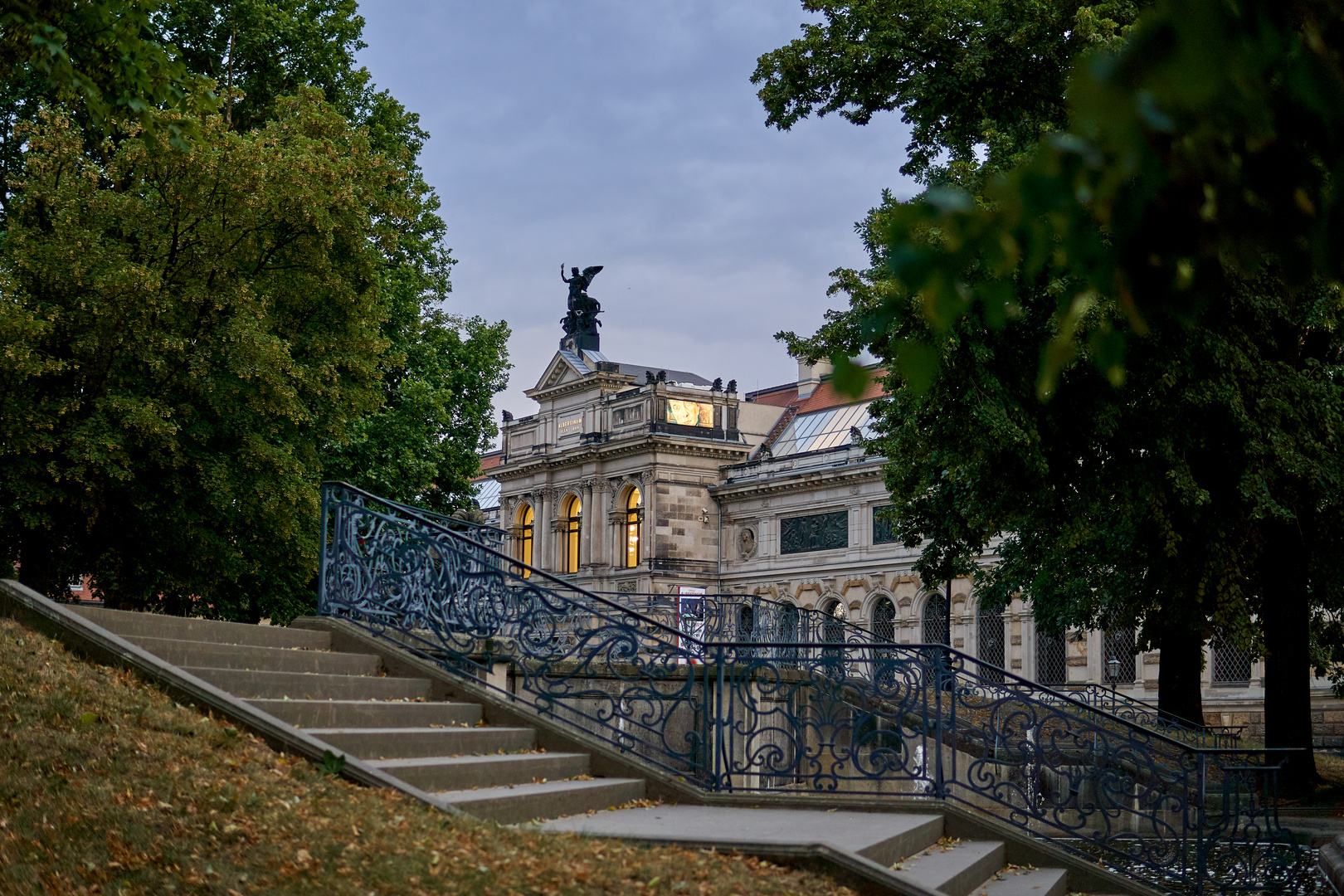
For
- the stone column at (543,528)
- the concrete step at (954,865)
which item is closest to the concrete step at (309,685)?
Result: the concrete step at (954,865)

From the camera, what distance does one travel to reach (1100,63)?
201cm

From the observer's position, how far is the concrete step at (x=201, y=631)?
8.90 metres

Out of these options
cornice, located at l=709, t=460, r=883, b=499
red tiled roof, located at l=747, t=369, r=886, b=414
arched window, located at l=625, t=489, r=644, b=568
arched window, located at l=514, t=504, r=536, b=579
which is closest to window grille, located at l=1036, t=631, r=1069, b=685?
cornice, located at l=709, t=460, r=883, b=499

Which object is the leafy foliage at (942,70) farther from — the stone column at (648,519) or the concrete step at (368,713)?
the stone column at (648,519)

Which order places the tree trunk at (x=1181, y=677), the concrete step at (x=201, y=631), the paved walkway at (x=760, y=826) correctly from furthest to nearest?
the tree trunk at (x=1181, y=677), the concrete step at (x=201, y=631), the paved walkway at (x=760, y=826)

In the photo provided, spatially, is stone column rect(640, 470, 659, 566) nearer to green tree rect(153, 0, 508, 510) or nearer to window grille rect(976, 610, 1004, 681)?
window grille rect(976, 610, 1004, 681)

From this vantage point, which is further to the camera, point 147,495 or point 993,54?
point 993,54

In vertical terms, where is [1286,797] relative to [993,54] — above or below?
below

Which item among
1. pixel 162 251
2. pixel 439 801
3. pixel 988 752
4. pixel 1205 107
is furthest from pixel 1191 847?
pixel 162 251

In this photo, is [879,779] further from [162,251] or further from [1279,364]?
[162,251]

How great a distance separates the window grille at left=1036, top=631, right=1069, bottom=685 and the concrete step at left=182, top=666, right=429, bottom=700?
124 feet

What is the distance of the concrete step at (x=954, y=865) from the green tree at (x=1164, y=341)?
128 inches

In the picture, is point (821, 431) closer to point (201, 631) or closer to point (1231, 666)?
point (1231, 666)

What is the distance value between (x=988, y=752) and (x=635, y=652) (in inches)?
115
